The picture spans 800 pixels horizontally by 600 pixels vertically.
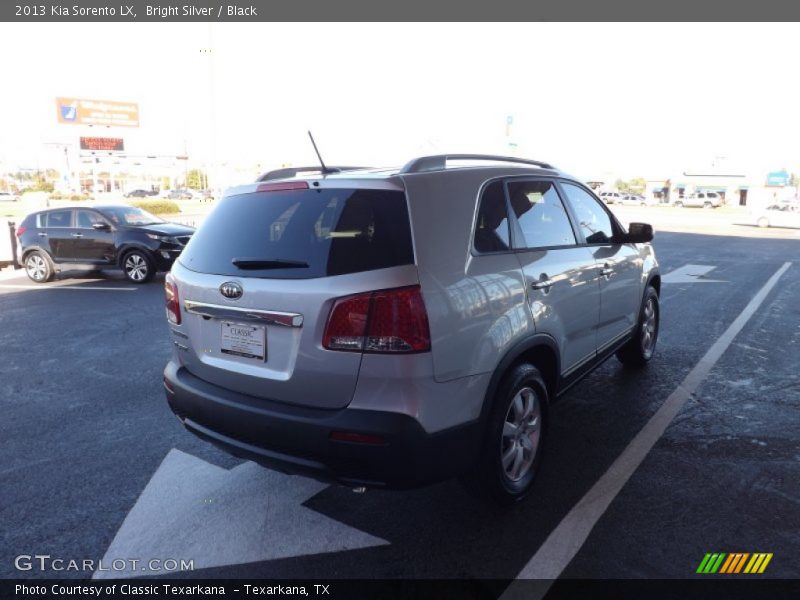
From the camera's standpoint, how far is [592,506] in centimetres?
328

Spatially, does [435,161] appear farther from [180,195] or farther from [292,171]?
[180,195]

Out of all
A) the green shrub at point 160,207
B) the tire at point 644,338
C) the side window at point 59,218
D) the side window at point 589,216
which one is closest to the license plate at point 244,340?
the side window at point 589,216

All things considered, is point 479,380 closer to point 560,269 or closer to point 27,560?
point 560,269

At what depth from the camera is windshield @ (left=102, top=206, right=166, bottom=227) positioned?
1210 cm

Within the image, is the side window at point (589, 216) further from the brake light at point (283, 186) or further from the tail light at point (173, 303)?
the tail light at point (173, 303)

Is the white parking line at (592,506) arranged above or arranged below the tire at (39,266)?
below

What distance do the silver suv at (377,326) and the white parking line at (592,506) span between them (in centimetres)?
34

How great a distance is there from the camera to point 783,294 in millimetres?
9922

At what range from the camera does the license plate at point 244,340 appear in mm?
2826

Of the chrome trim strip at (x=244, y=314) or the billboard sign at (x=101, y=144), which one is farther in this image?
the billboard sign at (x=101, y=144)

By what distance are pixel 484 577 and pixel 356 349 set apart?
48.7 inches

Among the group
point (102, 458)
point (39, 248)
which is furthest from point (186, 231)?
point (102, 458)

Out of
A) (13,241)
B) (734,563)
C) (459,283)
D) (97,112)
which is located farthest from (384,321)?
(97,112)

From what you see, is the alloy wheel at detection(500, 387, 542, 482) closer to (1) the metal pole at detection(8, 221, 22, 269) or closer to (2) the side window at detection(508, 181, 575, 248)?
(2) the side window at detection(508, 181, 575, 248)
